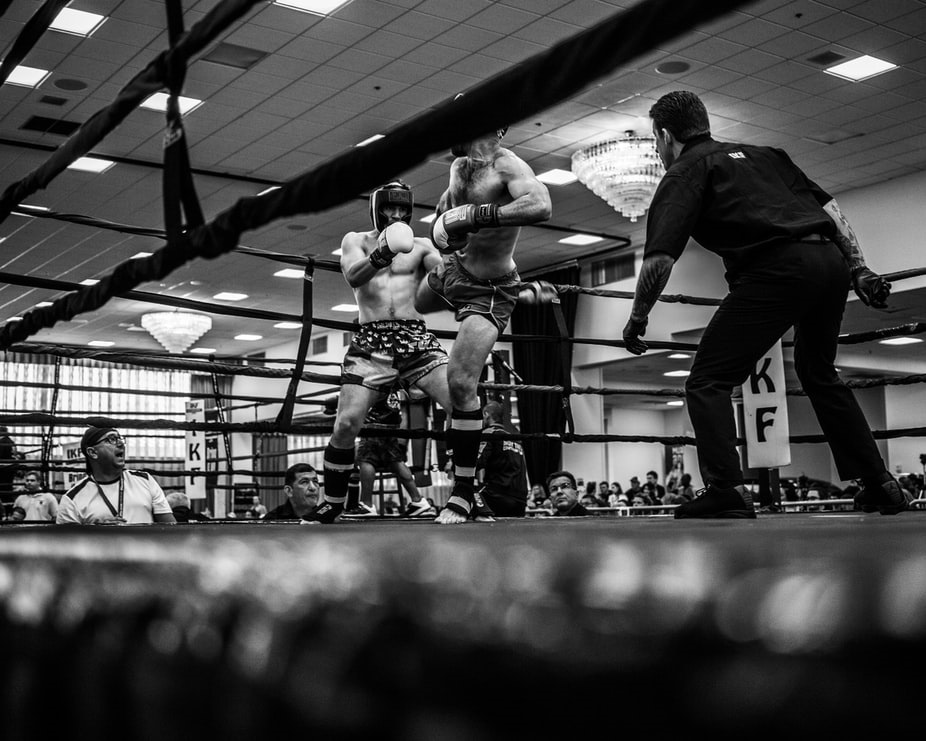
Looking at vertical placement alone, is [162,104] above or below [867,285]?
above

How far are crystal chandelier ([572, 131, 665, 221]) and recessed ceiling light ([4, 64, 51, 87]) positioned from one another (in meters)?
4.57

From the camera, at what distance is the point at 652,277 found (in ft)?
7.46

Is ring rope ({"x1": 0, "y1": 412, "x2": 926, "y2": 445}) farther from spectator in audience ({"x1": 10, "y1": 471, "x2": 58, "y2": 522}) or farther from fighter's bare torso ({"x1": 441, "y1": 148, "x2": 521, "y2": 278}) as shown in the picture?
spectator in audience ({"x1": 10, "y1": 471, "x2": 58, "y2": 522})

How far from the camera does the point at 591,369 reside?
13539 mm

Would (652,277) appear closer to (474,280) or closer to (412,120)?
(474,280)

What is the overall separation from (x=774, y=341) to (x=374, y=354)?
1426 millimetres

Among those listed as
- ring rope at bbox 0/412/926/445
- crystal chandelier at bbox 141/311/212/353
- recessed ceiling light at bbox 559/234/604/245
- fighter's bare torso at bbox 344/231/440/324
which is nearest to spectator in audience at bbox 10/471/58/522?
ring rope at bbox 0/412/926/445

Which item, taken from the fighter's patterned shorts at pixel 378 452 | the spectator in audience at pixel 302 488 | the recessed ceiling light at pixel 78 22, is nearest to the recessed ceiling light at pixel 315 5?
the recessed ceiling light at pixel 78 22

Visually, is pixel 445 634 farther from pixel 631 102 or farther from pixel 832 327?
pixel 631 102

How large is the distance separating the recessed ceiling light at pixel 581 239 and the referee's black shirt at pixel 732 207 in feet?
30.9

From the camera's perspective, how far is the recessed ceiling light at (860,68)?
24.4 ft

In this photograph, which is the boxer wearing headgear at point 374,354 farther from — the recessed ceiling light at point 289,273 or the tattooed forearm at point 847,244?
the recessed ceiling light at point 289,273

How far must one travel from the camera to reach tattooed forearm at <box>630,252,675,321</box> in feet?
7.36

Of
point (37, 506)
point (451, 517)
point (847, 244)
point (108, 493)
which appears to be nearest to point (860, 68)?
point (847, 244)
